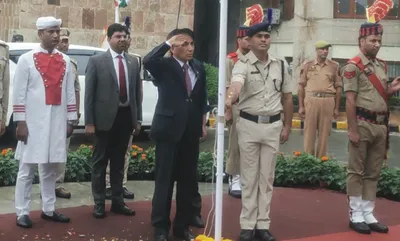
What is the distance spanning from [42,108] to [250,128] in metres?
1.89

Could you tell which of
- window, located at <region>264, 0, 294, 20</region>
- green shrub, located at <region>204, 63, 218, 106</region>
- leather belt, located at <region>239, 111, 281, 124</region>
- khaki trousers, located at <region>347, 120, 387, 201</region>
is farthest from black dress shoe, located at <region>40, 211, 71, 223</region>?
window, located at <region>264, 0, 294, 20</region>

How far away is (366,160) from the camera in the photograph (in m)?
6.60

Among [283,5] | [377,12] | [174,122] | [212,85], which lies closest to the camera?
[174,122]

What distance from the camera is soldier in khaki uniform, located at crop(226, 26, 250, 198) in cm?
700

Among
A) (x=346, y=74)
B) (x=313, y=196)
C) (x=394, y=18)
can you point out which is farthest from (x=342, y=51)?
(x=346, y=74)

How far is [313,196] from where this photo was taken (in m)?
8.10

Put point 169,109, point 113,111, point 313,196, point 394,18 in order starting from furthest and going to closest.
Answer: point 394,18 → point 313,196 → point 113,111 → point 169,109

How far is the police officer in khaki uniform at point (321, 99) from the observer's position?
1035 cm

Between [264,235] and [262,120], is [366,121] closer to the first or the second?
[262,120]

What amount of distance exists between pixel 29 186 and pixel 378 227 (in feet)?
10.8

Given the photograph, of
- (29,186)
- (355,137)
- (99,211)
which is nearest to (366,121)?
(355,137)

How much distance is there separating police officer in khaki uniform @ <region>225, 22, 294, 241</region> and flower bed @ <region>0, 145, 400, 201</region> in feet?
7.11

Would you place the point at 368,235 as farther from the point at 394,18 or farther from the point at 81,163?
the point at 394,18

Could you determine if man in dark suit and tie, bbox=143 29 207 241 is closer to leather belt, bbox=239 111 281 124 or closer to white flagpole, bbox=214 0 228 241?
leather belt, bbox=239 111 281 124
